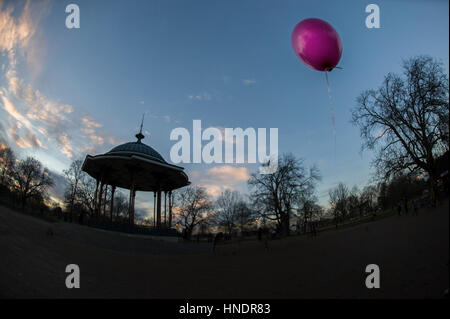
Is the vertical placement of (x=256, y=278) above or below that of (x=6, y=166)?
below

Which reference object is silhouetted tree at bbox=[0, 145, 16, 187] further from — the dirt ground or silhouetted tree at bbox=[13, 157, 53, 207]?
the dirt ground

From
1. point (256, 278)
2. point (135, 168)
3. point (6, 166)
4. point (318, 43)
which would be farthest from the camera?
point (6, 166)

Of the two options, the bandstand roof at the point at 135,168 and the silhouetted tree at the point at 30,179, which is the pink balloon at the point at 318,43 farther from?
the silhouetted tree at the point at 30,179

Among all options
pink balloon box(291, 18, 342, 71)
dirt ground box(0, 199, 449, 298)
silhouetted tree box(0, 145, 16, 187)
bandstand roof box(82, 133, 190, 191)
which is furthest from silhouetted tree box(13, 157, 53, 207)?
pink balloon box(291, 18, 342, 71)

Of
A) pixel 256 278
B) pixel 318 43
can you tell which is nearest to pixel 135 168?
pixel 256 278

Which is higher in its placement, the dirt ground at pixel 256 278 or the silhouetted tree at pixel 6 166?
the silhouetted tree at pixel 6 166

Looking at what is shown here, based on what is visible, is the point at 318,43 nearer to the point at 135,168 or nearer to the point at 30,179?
the point at 135,168

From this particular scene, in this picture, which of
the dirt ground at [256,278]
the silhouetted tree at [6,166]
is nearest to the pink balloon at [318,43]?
the dirt ground at [256,278]

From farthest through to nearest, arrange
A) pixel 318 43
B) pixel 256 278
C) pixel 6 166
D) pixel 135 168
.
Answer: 1. pixel 6 166
2. pixel 135 168
3. pixel 256 278
4. pixel 318 43

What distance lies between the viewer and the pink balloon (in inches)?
226

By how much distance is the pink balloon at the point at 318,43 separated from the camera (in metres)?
5.75

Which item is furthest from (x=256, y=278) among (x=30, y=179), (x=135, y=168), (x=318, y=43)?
(x=30, y=179)

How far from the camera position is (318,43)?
19.0 feet

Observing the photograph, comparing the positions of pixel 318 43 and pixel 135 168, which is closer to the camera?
pixel 318 43
